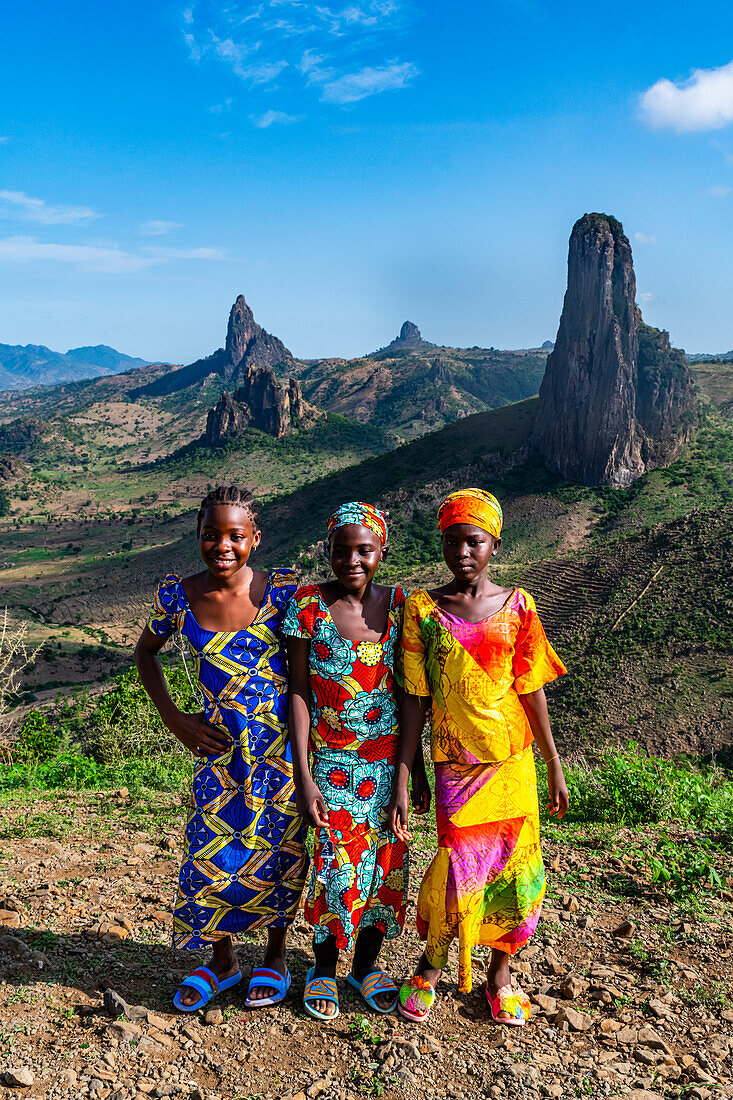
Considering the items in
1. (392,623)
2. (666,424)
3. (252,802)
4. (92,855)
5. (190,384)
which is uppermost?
(190,384)

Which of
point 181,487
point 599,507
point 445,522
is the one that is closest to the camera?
point 445,522

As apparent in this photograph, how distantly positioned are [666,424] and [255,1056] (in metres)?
38.9

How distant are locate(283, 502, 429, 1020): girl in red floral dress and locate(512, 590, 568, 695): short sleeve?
1.48ft

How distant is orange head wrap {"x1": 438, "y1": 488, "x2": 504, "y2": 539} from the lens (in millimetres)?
2475

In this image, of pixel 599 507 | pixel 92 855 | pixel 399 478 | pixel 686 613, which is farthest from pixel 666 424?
pixel 92 855

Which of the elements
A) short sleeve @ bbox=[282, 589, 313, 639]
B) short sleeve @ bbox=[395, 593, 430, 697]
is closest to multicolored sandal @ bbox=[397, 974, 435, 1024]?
short sleeve @ bbox=[395, 593, 430, 697]

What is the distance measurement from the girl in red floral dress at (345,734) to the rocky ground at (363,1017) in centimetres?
25

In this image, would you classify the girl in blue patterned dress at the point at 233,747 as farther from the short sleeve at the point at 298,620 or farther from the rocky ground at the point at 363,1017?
the rocky ground at the point at 363,1017

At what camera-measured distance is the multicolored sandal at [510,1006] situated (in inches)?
99.9

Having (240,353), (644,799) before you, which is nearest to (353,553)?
(644,799)

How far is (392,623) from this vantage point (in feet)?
8.46

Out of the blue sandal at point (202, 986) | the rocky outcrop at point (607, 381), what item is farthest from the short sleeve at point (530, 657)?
the rocky outcrop at point (607, 381)

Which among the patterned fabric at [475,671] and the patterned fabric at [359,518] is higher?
the patterned fabric at [359,518]

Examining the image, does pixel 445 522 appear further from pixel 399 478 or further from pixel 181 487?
pixel 181 487
